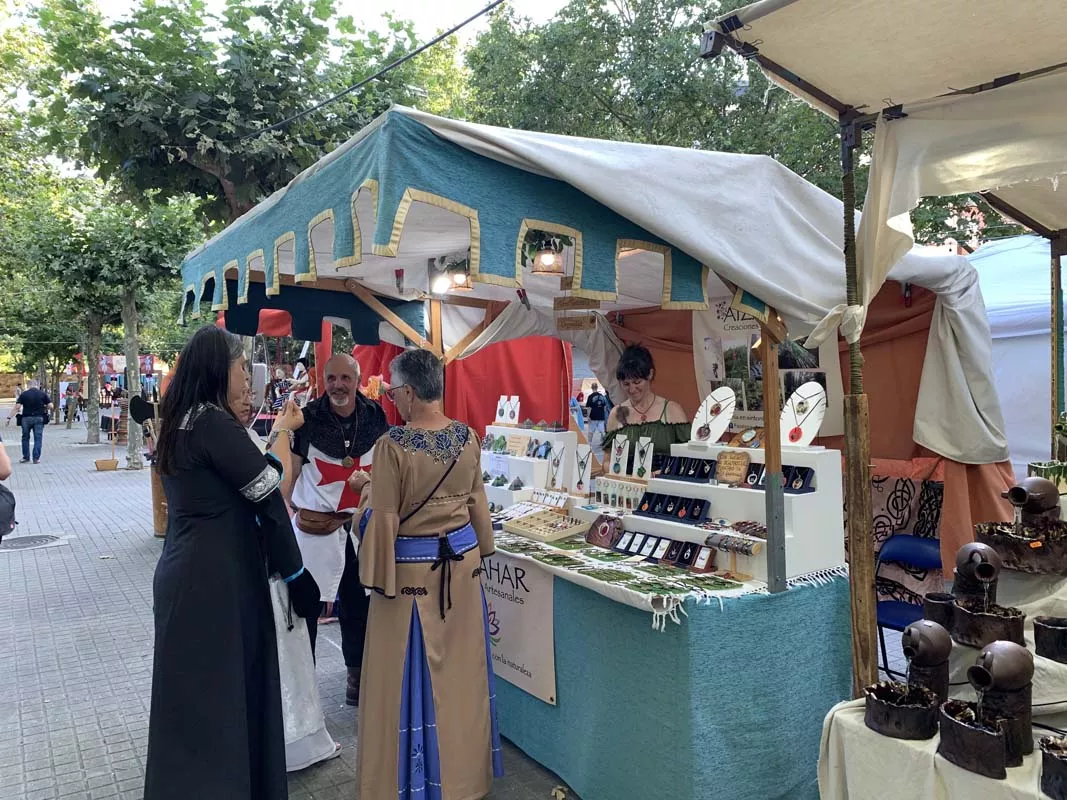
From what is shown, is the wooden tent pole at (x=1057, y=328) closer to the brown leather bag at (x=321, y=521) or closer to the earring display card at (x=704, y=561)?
the earring display card at (x=704, y=561)

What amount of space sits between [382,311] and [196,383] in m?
2.83

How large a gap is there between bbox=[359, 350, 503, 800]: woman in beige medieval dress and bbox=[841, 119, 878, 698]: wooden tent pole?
1.38 metres

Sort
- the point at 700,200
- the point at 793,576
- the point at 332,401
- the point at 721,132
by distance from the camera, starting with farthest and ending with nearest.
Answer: the point at 721,132 → the point at 332,401 → the point at 793,576 → the point at 700,200

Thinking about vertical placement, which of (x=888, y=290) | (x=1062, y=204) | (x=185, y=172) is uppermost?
(x=185, y=172)

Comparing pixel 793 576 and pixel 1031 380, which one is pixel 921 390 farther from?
pixel 1031 380

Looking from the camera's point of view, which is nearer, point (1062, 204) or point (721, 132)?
point (1062, 204)

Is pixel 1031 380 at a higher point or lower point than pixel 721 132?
lower

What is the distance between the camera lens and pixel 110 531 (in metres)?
8.62

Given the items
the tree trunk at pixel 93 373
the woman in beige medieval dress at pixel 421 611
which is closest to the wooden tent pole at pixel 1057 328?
the woman in beige medieval dress at pixel 421 611

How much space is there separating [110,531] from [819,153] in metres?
10.2

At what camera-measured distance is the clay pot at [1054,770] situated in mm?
1350

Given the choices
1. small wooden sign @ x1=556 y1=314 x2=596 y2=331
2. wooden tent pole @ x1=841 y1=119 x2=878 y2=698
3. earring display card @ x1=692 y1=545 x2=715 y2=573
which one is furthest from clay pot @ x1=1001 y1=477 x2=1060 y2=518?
small wooden sign @ x1=556 y1=314 x2=596 y2=331

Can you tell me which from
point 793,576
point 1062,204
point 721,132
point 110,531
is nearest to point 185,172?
point 110,531

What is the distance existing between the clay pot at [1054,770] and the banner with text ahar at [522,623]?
1784mm
